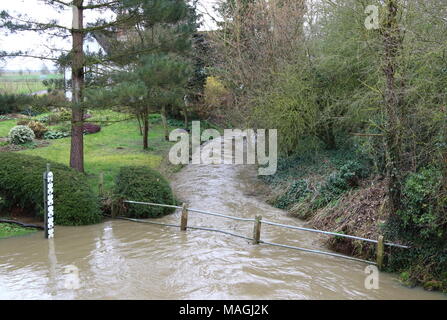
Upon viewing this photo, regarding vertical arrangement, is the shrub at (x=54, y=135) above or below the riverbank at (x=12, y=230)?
above

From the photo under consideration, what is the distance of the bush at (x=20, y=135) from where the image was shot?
798 inches

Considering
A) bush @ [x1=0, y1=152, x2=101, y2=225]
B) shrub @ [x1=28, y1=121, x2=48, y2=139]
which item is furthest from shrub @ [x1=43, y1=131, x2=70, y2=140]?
bush @ [x1=0, y1=152, x2=101, y2=225]

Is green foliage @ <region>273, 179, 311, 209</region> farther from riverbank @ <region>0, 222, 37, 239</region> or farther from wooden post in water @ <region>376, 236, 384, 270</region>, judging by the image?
riverbank @ <region>0, 222, 37, 239</region>

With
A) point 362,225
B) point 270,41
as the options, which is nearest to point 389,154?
point 362,225

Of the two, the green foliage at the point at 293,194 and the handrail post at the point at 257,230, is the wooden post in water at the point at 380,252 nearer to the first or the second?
the handrail post at the point at 257,230

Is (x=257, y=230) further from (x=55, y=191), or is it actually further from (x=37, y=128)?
(x=37, y=128)

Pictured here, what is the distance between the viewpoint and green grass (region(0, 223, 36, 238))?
10156 mm

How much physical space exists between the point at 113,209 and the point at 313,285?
6.71 metres

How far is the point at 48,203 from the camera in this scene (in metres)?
9.67

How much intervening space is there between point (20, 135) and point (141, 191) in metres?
11.7

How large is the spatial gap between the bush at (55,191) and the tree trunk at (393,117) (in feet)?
24.9

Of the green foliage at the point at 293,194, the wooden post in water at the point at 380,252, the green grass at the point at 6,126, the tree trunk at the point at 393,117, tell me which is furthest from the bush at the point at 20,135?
the wooden post in water at the point at 380,252

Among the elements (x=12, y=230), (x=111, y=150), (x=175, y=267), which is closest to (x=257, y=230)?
(x=175, y=267)

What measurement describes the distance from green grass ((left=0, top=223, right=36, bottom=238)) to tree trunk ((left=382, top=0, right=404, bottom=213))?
861cm
